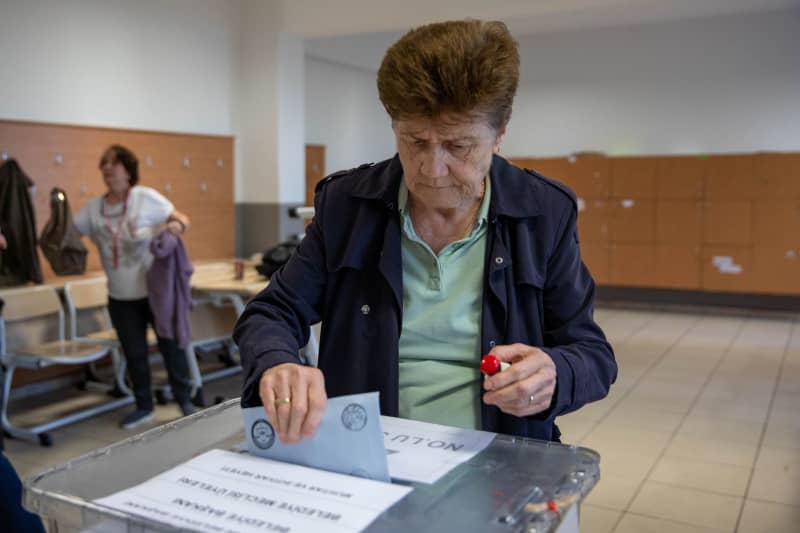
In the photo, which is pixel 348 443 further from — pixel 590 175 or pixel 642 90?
pixel 642 90

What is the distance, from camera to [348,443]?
97cm

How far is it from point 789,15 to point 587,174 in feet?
9.32

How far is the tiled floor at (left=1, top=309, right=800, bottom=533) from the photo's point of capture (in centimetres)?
333

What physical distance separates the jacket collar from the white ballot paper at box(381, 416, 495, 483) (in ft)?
1.22

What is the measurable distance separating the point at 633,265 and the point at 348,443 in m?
8.64

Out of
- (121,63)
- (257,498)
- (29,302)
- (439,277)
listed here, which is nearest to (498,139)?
(439,277)

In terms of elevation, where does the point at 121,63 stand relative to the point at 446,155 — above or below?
above

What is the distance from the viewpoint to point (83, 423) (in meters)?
4.62

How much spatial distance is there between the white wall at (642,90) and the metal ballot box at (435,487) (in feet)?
27.2

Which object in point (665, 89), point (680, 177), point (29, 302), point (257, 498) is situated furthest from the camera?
point (665, 89)

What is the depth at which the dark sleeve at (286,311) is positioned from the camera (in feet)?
3.85

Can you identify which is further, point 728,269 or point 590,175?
point 590,175

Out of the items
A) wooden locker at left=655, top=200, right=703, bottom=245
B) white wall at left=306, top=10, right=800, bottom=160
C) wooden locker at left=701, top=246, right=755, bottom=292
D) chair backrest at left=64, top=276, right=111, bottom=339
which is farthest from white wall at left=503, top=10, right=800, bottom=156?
chair backrest at left=64, top=276, right=111, bottom=339

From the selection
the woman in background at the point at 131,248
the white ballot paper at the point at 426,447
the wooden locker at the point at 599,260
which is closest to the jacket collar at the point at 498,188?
the white ballot paper at the point at 426,447
